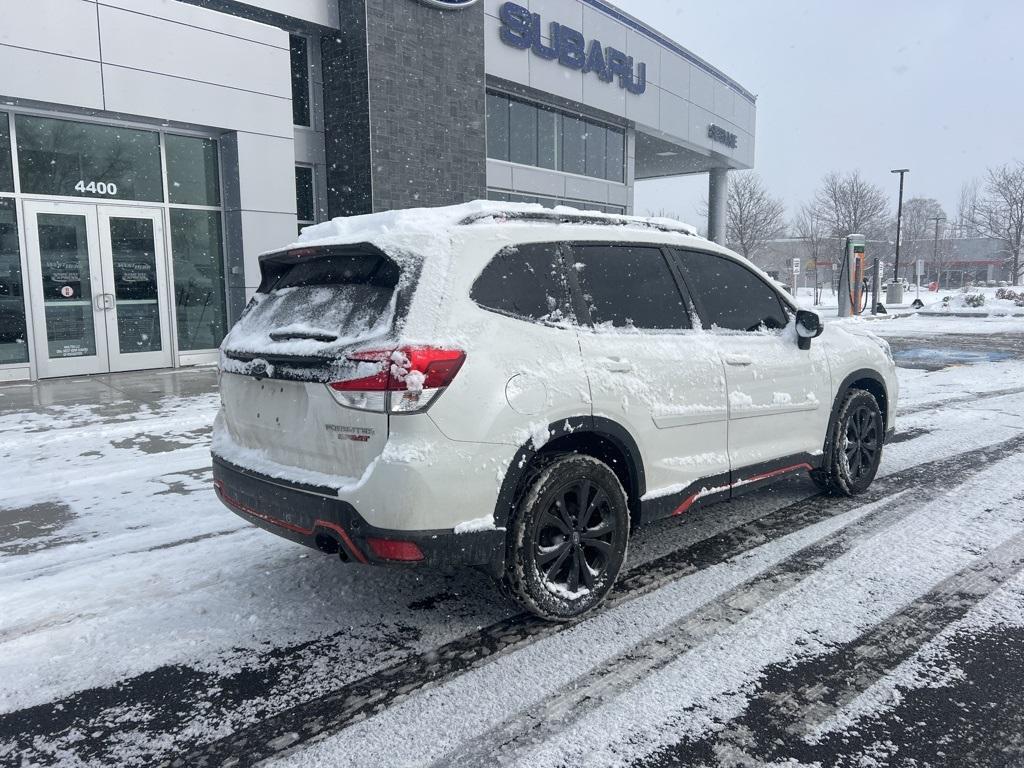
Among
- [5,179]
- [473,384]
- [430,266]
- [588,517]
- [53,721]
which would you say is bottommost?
[53,721]

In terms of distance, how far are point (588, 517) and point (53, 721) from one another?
2262mm

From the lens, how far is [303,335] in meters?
3.26

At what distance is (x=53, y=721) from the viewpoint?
277 centimetres

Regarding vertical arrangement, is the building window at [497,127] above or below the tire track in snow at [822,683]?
above

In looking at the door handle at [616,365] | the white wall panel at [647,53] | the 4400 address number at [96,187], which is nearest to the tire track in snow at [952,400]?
the door handle at [616,365]

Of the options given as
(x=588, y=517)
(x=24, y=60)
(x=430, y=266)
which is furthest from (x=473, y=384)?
(x=24, y=60)

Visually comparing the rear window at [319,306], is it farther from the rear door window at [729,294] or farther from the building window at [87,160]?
the building window at [87,160]

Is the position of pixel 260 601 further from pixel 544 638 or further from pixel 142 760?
pixel 544 638

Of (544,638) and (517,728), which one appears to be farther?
(544,638)

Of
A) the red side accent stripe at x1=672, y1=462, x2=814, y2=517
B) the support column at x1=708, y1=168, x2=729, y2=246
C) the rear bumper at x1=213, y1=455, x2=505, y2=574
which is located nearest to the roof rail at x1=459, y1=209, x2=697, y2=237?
the rear bumper at x1=213, y1=455, x2=505, y2=574

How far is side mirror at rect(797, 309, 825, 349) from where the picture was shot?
4.71 meters

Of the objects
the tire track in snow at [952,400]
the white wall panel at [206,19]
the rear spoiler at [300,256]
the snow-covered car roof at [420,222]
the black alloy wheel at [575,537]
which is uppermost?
the white wall panel at [206,19]

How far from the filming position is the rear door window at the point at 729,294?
4.30 metres

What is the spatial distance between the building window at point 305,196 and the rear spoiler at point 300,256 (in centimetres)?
1262
